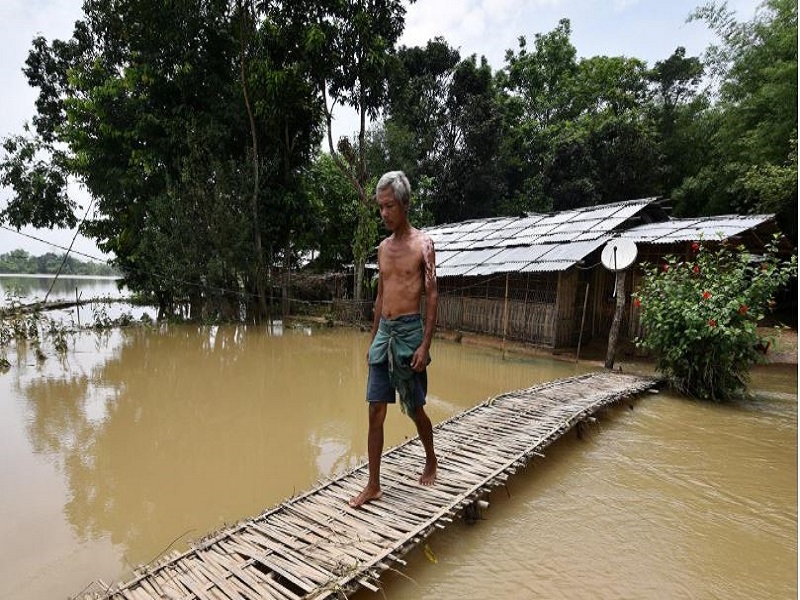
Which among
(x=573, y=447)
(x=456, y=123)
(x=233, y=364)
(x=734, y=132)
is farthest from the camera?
(x=456, y=123)

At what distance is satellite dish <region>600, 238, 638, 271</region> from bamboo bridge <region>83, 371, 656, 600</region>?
3.88 m

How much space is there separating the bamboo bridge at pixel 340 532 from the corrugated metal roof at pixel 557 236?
17.2 ft

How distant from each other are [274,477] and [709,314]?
17.2 feet

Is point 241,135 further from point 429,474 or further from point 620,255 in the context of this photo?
point 429,474

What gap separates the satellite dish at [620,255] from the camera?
22.1ft

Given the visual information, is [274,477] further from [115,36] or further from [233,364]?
[115,36]

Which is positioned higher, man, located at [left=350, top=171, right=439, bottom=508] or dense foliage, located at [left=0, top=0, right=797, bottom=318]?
dense foliage, located at [left=0, top=0, right=797, bottom=318]

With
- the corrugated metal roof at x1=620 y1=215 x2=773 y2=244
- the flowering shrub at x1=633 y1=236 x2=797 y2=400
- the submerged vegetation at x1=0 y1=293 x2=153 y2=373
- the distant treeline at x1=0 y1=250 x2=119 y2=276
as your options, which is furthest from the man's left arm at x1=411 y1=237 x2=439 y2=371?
the distant treeline at x1=0 y1=250 x2=119 y2=276

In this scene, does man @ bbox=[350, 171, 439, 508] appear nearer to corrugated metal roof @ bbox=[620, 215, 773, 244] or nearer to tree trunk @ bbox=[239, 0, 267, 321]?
corrugated metal roof @ bbox=[620, 215, 773, 244]

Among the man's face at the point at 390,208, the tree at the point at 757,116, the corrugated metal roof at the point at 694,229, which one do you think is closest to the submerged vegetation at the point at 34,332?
the man's face at the point at 390,208

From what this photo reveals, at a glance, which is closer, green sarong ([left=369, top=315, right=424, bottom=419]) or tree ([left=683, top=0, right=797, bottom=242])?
green sarong ([left=369, top=315, right=424, bottom=419])

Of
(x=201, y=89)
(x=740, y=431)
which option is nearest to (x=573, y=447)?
(x=740, y=431)

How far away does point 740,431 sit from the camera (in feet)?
15.3

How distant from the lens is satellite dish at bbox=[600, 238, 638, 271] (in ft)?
22.1
